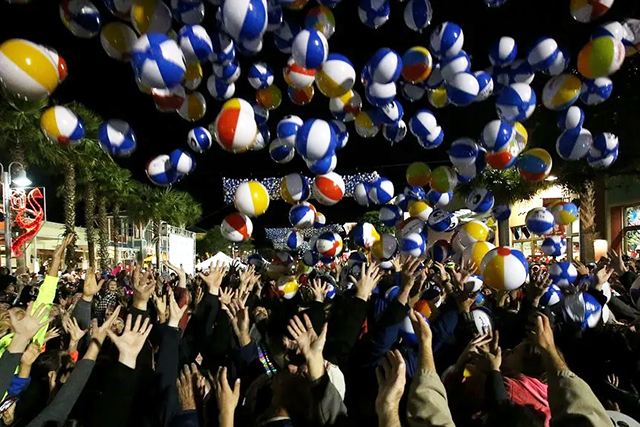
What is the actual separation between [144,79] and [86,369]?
2.52m

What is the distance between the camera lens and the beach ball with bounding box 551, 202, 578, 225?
828 centimetres

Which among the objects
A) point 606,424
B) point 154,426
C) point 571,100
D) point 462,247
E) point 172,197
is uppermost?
point 172,197

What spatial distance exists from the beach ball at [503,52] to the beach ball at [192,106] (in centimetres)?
391

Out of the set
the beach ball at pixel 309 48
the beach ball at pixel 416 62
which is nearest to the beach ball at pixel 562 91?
the beach ball at pixel 416 62

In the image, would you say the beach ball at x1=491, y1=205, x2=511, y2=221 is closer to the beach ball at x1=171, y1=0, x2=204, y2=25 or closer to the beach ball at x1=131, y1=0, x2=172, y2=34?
the beach ball at x1=171, y1=0, x2=204, y2=25

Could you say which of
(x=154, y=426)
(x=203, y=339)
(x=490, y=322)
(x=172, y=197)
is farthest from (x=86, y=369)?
(x=172, y=197)

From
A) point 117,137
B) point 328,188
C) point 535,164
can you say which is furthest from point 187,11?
point 535,164

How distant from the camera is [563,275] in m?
6.88

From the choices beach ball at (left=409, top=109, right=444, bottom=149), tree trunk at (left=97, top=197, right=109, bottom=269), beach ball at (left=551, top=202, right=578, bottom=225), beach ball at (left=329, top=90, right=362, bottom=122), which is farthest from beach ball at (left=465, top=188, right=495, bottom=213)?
tree trunk at (left=97, top=197, right=109, bottom=269)

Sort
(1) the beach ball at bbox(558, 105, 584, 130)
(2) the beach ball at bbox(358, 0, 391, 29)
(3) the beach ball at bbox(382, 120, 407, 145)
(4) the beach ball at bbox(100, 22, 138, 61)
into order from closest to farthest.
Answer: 1. (4) the beach ball at bbox(100, 22, 138, 61)
2. (2) the beach ball at bbox(358, 0, 391, 29)
3. (1) the beach ball at bbox(558, 105, 584, 130)
4. (3) the beach ball at bbox(382, 120, 407, 145)

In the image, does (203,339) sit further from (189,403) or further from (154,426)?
(189,403)

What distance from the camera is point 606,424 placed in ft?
6.90

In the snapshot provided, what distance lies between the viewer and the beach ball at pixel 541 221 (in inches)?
321

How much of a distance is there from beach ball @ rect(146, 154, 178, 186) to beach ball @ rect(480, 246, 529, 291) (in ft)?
13.4
